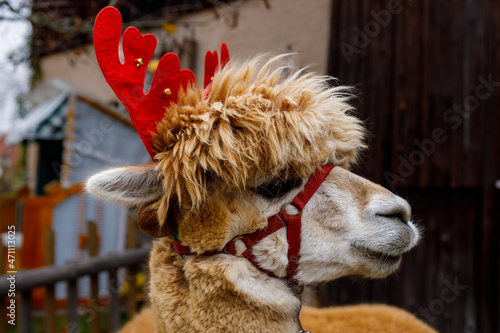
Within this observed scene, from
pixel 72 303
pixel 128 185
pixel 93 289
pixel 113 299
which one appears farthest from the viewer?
pixel 113 299

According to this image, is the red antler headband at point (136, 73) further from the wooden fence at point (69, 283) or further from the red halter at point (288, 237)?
the wooden fence at point (69, 283)

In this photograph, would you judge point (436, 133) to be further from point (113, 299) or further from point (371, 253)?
point (113, 299)

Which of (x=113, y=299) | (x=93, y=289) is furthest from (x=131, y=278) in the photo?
(x=93, y=289)

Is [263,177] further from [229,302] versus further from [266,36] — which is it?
[266,36]

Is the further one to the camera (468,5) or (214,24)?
(214,24)

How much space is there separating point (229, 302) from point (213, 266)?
0.47 ft

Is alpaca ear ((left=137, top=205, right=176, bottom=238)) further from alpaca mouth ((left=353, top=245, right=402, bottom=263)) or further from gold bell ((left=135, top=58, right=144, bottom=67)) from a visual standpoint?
alpaca mouth ((left=353, top=245, right=402, bottom=263))

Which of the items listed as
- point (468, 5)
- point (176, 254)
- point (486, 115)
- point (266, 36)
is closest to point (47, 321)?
point (176, 254)

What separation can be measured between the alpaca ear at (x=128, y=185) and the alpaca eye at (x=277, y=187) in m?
0.39

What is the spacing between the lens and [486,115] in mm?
3422

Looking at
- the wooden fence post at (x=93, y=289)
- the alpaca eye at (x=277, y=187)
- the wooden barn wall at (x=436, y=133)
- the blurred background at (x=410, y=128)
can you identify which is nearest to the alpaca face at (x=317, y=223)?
the alpaca eye at (x=277, y=187)

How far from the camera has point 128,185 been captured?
140 cm

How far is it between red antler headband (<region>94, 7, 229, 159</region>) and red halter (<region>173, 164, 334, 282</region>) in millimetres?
468

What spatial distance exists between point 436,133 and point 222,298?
297 centimetres
